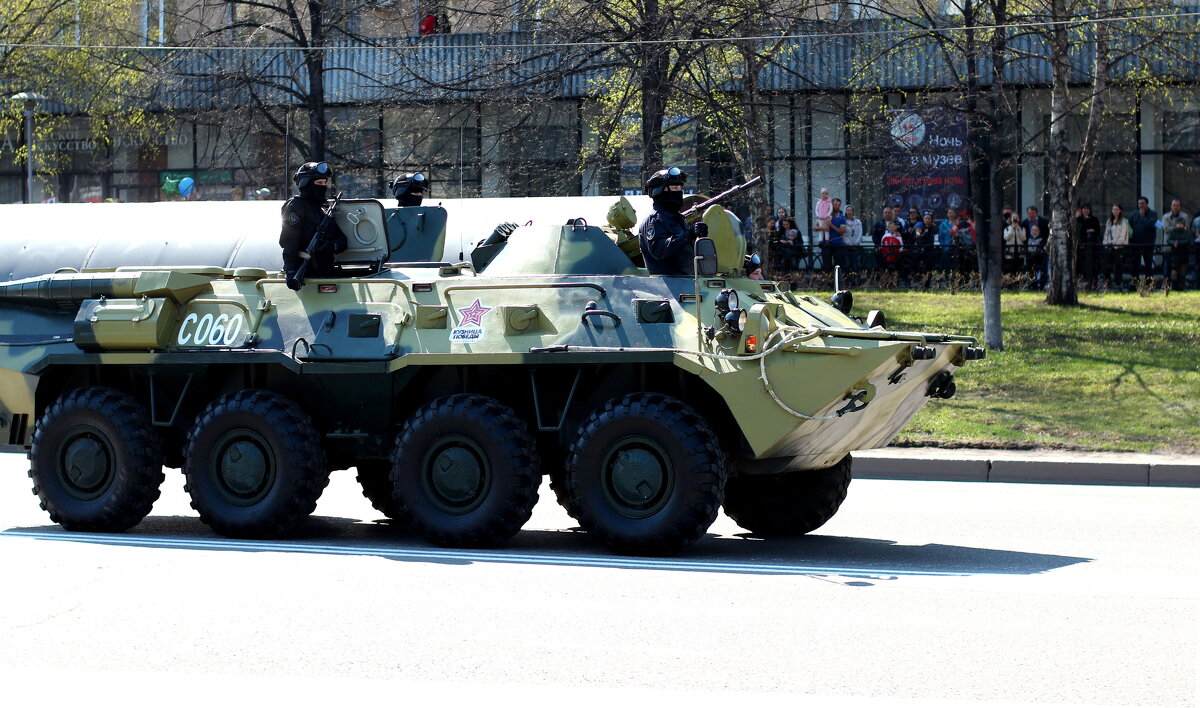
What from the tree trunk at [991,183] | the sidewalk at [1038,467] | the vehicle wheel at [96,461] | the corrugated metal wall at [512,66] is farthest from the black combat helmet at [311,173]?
the tree trunk at [991,183]

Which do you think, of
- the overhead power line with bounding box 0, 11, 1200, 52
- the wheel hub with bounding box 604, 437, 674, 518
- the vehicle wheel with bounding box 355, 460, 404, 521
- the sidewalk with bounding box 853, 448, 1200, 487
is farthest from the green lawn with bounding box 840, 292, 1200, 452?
the wheel hub with bounding box 604, 437, 674, 518

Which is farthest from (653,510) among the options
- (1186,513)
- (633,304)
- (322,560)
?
(1186,513)

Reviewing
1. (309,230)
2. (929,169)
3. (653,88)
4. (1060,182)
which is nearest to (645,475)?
(309,230)

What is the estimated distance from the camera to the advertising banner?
29.9m

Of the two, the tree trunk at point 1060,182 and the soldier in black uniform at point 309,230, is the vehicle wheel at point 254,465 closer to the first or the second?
the soldier in black uniform at point 309,230

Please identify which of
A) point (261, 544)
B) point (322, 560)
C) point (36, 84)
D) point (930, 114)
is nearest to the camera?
point (322, 560)

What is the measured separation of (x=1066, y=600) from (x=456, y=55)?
20.0 metres

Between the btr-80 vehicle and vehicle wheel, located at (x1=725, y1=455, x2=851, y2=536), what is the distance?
15 mm

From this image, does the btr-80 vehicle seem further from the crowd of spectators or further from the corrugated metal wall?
the crowd of spectators

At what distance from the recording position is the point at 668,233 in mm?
10344

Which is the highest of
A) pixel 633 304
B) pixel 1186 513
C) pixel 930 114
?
pixel 930 114

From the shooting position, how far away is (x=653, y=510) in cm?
964

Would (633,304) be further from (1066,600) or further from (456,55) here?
(456,55)

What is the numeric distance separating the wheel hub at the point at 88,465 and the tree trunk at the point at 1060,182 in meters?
14.3
